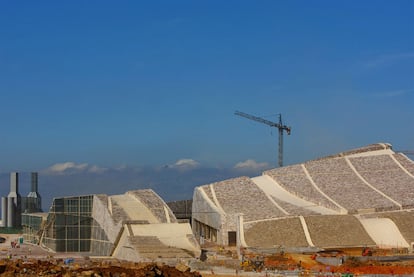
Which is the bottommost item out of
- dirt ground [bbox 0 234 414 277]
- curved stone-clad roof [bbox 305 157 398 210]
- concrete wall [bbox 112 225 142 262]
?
dirt ground [bbox 0 234 414 277]

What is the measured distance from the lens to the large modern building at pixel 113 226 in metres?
56.2

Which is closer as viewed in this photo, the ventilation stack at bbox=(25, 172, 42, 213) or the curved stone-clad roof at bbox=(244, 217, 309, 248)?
the curved stone-clad roof at bbox=(244, 217, 309, 248)

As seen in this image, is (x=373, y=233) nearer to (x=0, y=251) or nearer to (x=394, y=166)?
(x=394, y=166)

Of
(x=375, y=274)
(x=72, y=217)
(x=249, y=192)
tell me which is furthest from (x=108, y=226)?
(x=375, y=274)

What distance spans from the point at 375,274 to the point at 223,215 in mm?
23722

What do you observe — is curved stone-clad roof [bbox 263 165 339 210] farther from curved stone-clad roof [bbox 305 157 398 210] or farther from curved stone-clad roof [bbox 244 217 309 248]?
curved stone-clad roof [bbox 244 217 309 248]

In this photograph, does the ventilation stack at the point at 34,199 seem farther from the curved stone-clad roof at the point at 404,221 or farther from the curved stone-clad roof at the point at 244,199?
the curved stone-clad roof at the point at 404,221

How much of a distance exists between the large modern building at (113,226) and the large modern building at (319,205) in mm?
5192

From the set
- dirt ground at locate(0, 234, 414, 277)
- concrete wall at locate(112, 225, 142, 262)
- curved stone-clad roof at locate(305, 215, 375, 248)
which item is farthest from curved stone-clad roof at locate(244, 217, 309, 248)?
concrete wall at locate(112, 225, 142, 262)

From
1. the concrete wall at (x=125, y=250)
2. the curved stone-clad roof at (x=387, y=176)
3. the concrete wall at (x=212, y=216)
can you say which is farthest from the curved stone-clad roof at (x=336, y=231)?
the concrete wall at (x=125, y=250)

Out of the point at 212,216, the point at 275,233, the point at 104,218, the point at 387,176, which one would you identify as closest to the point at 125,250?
the point at 104,218

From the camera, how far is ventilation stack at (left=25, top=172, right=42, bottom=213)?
317 ft

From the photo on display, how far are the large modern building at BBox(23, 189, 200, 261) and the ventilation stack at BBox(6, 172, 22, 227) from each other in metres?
28.5

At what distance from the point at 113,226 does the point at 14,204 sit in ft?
130
